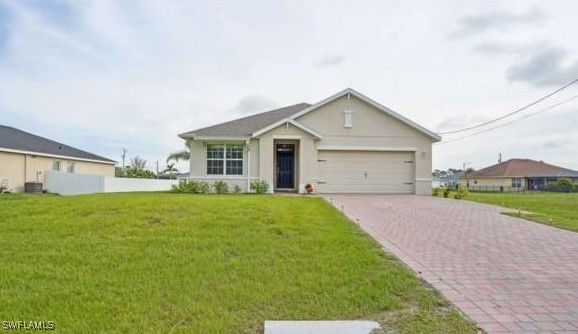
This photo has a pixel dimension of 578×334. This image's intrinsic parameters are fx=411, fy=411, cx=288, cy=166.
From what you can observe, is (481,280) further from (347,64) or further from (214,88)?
(214,88)

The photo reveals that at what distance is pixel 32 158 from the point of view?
25891 mm

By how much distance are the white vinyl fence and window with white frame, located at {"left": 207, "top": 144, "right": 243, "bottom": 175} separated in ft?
16.8

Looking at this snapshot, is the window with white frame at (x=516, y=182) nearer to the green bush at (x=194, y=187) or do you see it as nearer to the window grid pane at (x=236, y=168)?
the window grid pane at (x=236, y=168)

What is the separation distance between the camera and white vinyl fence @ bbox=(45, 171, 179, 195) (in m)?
23.9

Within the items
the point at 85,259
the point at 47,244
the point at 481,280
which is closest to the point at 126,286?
the point at 85,259

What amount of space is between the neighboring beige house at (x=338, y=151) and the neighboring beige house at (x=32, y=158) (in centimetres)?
1189

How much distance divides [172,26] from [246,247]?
9842 millimetres

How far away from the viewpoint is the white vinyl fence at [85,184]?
2386 cm

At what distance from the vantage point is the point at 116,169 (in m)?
38.6

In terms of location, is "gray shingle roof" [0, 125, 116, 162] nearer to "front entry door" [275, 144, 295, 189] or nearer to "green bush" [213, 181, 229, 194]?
"green bush" [213, 181, 229, 194]

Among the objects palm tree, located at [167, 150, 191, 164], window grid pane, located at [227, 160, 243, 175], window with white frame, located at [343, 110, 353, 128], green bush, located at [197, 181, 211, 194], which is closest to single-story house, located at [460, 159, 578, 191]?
palm tree, located at [167, 150, 191, 164]

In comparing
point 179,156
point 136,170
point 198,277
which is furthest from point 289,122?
point 179,156

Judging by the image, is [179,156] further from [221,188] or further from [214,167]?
[221,188]

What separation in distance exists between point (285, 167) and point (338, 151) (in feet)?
10.0
